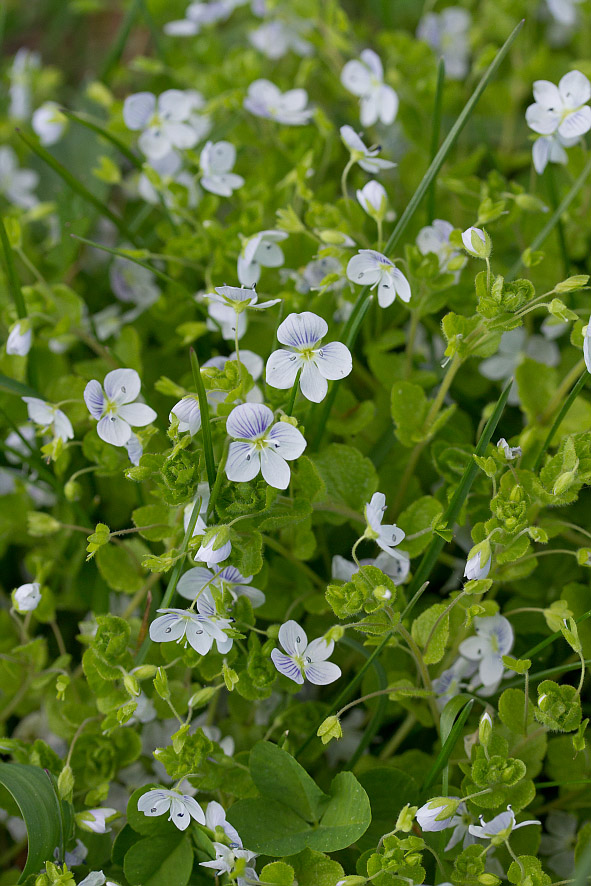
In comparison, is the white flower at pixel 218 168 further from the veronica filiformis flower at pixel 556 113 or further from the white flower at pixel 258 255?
the veronica filiformis flower at pixel 556 113

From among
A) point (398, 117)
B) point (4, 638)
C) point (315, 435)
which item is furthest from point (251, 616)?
point (398, 117)

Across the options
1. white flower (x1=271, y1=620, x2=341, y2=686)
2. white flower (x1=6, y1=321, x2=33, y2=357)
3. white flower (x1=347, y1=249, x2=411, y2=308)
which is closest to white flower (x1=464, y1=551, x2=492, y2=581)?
white flower (x1=271, y1=620, x2=341, y2=686)

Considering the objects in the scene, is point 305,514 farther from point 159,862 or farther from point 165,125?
point 165,125

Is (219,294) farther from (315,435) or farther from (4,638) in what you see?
(4,638)

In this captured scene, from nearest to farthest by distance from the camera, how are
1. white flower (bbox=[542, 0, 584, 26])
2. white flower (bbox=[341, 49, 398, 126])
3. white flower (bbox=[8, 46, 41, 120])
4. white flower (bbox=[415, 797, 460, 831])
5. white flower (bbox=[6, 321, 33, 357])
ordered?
white flower (bbox=[415, 797, 460, 831])
white flower (bbox=[6, 321, 33, 357])
white flower (bbox=[341, 49, 398, 126])
white flower (bbox=[542, 0, 584, 26])
white flower (bbox=[8, 46, 41, 120])

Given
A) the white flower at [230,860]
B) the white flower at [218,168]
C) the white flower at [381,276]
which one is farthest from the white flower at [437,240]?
the white flower at [230,860]

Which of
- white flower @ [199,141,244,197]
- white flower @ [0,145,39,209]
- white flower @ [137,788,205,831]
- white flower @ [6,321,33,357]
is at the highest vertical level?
white flower @ [199,141,244,197]

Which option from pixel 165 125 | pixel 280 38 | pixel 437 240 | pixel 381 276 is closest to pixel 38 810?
pixel 381 276

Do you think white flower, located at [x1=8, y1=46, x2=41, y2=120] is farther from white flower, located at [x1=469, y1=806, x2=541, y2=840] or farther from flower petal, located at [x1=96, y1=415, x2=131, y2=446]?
white flower, located at [x1=469, y1=806, x2=541, y2=840]

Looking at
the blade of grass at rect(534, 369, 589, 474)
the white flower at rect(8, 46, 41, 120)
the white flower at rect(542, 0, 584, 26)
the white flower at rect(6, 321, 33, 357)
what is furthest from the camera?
the white flower at rect(8, 46, 41, 120)
